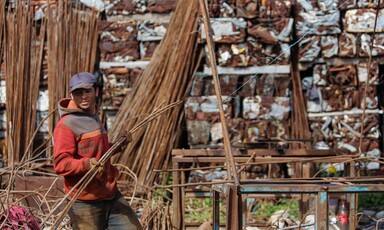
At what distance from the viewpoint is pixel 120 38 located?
27.6 ft

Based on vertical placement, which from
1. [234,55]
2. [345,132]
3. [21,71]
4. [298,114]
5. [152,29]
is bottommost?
[345,132]

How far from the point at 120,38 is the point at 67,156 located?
384cm

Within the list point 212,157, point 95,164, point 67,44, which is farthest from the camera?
point 67,44

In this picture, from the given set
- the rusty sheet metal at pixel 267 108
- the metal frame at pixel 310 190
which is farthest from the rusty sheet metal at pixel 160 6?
the metal frame at pixel 310 190

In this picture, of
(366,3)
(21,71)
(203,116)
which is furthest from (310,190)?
(21,71)

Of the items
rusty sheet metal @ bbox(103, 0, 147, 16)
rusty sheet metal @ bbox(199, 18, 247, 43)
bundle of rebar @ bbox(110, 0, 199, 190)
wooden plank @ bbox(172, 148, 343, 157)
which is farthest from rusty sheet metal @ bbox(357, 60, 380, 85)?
rusty sheet metal @ bbox(103, 0, 147, 16)

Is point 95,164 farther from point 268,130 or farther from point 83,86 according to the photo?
point 268,130

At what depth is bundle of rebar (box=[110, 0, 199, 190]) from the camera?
7977 millimetres

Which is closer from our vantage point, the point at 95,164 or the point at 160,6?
the point at 95,164

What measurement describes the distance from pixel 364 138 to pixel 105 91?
2.84 meters

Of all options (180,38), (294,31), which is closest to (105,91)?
(180,38)

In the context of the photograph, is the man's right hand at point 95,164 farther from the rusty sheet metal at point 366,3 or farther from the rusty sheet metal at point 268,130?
the rusty sheet metal at point 366,3

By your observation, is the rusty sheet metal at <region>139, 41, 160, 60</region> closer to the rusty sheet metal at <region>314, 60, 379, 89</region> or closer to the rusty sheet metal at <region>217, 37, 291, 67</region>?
the rusty sheet metal at <region>217, 37, 291, 67</region>

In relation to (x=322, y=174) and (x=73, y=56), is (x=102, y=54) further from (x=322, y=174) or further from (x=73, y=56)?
(x=322, y=174)
